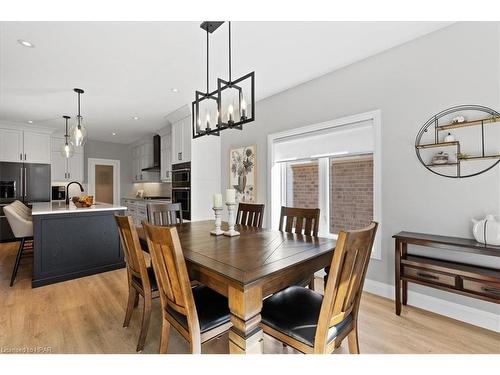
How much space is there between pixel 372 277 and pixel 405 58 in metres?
2.21

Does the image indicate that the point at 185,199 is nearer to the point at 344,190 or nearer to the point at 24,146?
the point at 344,190

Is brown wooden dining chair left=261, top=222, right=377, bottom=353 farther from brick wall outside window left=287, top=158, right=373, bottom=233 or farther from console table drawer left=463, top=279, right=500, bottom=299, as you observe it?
brick wall outside window left=287, top=158, right=373, bottom=233

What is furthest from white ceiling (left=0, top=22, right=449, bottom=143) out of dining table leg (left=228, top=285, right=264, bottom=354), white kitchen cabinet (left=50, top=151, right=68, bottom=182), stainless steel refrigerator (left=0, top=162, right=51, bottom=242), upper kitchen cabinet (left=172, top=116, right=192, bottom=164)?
white kitchen cabinet (left=50, top=151, right=68, bottom=182)

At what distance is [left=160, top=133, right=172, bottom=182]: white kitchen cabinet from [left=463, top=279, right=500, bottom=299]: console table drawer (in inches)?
187

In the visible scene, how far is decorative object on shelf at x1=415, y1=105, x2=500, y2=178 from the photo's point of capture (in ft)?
A: 6.31

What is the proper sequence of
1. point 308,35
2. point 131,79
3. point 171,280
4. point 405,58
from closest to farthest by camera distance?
point 171,280 < point 308,35 < point 405,58 < point 131,79

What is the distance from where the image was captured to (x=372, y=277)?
8.60 ft

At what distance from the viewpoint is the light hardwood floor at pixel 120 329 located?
5.74 ft

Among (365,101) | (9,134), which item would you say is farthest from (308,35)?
(9,134)

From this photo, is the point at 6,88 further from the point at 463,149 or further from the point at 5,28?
the point at 463,149

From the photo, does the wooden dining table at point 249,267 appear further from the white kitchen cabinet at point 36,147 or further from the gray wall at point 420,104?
the white kitchen cabinet at point 36,147

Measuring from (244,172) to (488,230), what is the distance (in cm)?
294

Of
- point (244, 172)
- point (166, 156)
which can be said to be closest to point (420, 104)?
point (244, 172)

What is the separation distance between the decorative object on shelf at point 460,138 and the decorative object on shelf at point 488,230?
1.26 ft
